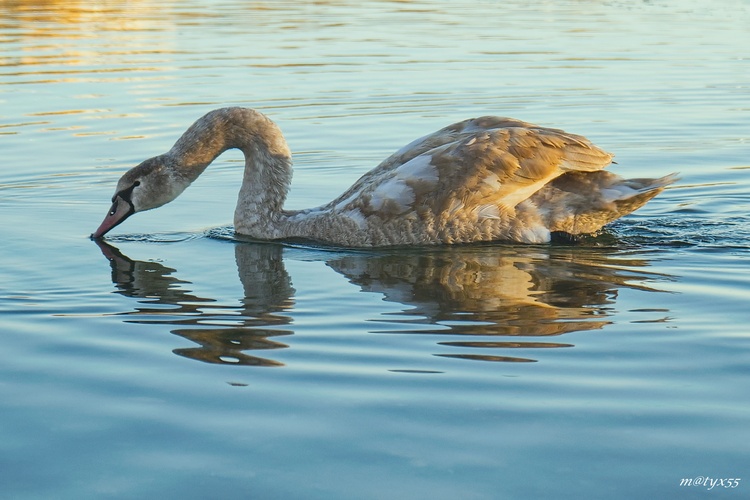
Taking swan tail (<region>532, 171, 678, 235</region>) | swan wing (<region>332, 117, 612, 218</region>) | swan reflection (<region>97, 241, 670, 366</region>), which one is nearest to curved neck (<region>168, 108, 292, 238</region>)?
swan reflection (<region>97, 241, 670, 366</region>)

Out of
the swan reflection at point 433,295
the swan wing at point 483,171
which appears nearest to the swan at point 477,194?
the swan wing at point 483,171

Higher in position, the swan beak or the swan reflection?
the swan beak

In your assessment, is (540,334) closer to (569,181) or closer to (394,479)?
(394,479)

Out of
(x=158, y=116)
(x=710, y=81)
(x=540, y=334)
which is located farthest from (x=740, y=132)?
(x=540, y=334)

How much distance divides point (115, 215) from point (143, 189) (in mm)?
327

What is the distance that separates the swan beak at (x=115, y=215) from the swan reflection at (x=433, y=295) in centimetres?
20

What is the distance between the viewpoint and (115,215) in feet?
33.8

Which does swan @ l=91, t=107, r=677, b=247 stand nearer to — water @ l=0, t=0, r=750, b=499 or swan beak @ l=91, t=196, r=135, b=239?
swan beak @ l=91, t=196, r=135, b=239

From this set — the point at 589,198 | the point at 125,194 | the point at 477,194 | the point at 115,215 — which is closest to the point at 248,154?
Answer: the point at 125,194

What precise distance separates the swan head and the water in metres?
0.24

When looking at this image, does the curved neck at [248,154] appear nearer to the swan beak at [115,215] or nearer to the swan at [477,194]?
the swan at [477,194]

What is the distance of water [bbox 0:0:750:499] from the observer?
493 centimetres

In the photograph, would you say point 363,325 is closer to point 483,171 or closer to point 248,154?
point 483,171

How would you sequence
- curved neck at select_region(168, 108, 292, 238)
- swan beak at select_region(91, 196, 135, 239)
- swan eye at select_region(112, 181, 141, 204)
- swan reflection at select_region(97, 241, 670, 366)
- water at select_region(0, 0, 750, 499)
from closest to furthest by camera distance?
1. water at select_region(0, 0, 750, 499)
2. swan reflection at select_region(97, 241, 670, 366)
3. swan beak at select_region(91, 196, 135, 239)
4. swan eye at select_region(112, 181, 141, 204)
5. curved neck at select_region(168, 108, 292, 238)
